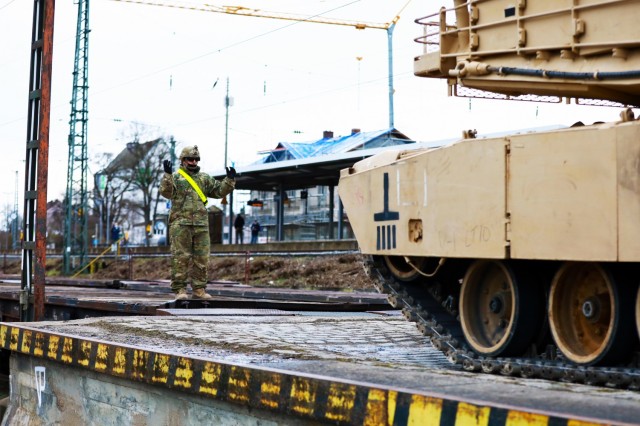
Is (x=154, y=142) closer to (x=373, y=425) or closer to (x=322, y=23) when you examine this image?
(x=322, y=23)

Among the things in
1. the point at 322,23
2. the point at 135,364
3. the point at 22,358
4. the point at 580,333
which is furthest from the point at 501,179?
the point at 322,23

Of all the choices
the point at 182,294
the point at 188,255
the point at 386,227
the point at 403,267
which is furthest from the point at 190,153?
the point at 386,227

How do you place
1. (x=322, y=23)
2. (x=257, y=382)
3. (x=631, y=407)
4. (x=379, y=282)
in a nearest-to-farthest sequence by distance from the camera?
(x=631, y=407) → (x=257, y=382) → (x=379, y=282) → (x=322, y=23)

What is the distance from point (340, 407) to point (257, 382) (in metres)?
0.87

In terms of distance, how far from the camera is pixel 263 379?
6.44m

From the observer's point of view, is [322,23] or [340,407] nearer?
[340,407]

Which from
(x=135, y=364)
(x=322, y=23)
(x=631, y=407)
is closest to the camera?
(x=631, y=407)

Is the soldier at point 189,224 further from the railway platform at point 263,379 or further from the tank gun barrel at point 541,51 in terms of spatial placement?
the tank gun barrel at point 541,51

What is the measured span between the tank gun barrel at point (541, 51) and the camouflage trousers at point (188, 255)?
582 cm

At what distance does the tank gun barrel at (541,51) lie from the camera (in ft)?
23.2

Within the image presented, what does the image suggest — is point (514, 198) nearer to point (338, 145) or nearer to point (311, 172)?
point (311, 172)

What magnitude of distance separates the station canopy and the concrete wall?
20.4 metres

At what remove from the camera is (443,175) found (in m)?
7.37

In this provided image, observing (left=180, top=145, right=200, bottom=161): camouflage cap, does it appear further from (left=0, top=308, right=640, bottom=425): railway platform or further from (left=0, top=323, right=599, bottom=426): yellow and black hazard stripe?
(left=0, top=323, right=599, bottom=426): yellow and black hazard stripe
